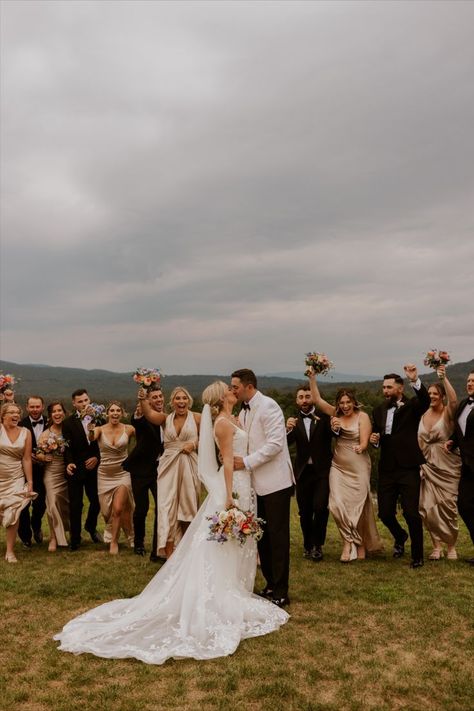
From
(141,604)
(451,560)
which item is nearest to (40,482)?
(141,604)

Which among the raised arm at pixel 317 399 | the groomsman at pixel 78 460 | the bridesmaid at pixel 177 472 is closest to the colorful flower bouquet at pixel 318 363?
the raised arm at pixel 317 399

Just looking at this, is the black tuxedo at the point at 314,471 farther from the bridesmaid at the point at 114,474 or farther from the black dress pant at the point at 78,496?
the black dress pant at the point at 78,496

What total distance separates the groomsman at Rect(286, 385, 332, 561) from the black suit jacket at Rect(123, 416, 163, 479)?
237 centimetres

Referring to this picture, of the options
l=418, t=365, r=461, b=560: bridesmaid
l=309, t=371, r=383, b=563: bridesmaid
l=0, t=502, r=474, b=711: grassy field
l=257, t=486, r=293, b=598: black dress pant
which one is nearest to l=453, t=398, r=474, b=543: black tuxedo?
l=418, t=365, r=461, b=560: bridesmaid

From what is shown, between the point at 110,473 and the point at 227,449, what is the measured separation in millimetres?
4506

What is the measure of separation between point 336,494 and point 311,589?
1.97m

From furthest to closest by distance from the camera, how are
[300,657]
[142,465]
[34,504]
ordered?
[34,504], [142,465], [300,657]

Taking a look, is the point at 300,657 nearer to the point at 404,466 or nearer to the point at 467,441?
the point at 404,466

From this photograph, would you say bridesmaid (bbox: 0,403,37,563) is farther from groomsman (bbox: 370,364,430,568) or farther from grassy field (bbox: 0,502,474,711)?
groomsman (bbox: 370,364,430,568)

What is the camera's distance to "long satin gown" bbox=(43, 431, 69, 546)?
1140 cm

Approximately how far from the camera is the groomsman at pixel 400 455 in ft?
31.0

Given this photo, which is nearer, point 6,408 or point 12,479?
point 12,479

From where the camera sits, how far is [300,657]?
6016 millimetres

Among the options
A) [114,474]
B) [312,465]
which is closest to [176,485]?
[114,474]
